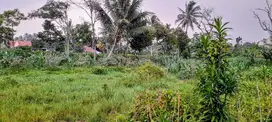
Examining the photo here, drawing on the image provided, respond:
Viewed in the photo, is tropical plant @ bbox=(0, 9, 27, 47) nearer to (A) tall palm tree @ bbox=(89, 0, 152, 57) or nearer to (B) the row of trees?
(B) the row of trees

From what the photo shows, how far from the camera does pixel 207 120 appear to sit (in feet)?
7.67

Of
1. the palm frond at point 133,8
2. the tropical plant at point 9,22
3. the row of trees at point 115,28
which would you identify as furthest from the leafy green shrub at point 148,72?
the tropical plant at point 9,22

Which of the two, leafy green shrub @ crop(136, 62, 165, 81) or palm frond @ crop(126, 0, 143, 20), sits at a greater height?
palm frond @ crop(126, 0, 143, 20)

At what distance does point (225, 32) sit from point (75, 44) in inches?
1474

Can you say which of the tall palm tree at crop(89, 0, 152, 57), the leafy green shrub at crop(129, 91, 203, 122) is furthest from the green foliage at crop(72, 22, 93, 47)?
the leafy green shrub at crop(129, 91, 203, 122)

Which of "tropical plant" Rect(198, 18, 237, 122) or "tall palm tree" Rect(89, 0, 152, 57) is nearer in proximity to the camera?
"tropical plant" Rect(198, 18, 237, 122)

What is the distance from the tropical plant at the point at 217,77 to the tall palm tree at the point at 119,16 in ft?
67.1

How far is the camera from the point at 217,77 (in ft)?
7.36

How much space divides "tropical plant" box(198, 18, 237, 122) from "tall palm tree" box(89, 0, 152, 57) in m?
20.4

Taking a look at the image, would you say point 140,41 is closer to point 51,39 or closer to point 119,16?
point 119,16

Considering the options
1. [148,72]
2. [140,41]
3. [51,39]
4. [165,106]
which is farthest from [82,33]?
[165,106]

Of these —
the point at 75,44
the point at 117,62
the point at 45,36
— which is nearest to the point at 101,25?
the point at 117,62

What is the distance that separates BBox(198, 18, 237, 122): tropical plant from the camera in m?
2.25

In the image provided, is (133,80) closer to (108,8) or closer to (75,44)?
(108,8)
